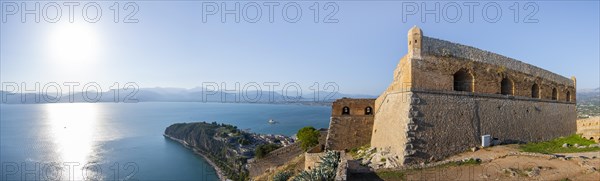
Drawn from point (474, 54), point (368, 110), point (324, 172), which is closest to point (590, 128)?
point (474, 54)

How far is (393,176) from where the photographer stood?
1053 centimetres

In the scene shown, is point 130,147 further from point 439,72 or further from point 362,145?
point 439,72

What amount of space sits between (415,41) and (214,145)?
6034 cm

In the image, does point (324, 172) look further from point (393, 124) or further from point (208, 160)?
point (208, 160)

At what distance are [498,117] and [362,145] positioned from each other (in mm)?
6996

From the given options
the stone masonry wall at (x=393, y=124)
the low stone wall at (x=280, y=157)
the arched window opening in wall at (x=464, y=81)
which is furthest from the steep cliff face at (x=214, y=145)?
the arched window opening in wall at (x=464, y=81)

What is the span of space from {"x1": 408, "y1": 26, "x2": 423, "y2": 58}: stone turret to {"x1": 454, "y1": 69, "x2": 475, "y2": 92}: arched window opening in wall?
269 cm

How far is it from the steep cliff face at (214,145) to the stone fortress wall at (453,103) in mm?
30928

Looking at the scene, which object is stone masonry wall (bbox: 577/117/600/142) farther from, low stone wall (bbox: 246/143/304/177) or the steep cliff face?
the steep cliff face

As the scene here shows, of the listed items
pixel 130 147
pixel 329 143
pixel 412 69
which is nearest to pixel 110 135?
pixel 130 147

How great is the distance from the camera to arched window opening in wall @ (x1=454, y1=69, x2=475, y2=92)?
14.5 metres

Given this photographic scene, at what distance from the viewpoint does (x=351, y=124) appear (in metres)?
19.3

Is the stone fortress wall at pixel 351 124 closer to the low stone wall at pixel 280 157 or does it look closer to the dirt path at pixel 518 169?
the dirt path at pixel 518 169

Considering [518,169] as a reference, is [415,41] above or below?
above
